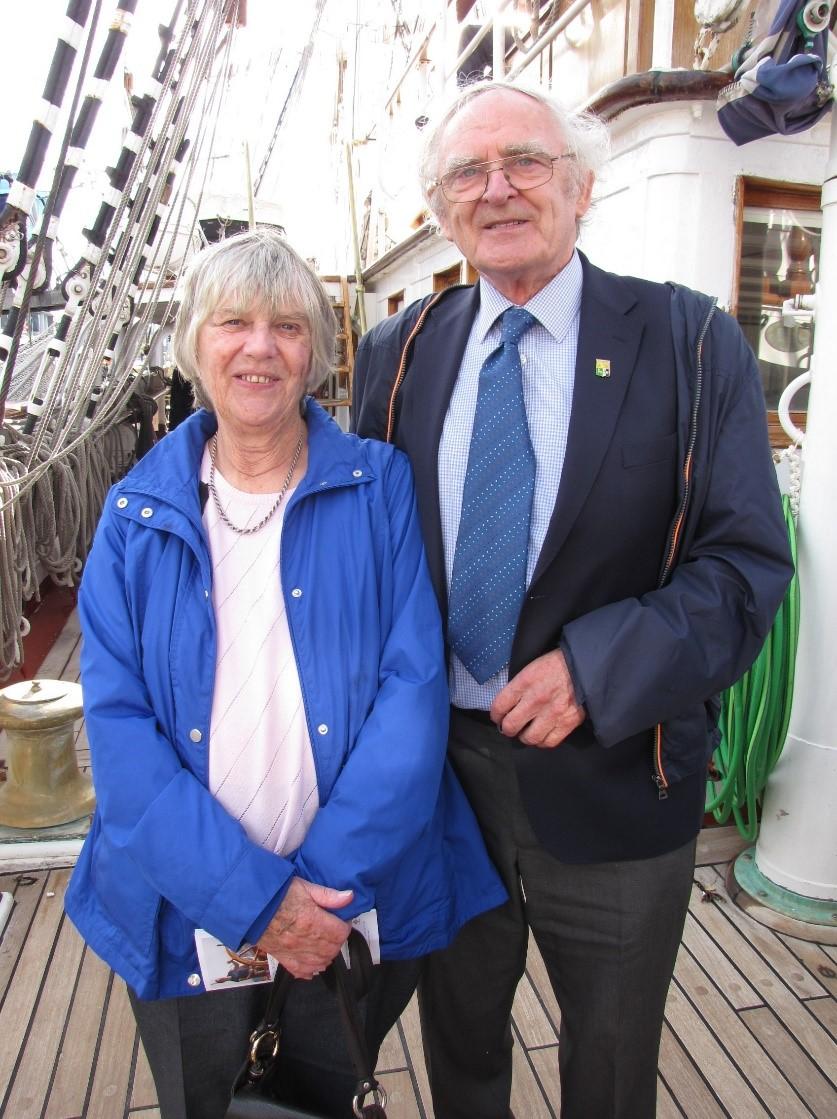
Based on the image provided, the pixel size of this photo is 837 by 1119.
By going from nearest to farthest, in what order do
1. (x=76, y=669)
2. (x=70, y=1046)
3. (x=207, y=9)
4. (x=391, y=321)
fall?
1. (x=391, y=321)
2. (x=70, y=1046)
3. (x=207, y=9)
4. (x=76, y=669)

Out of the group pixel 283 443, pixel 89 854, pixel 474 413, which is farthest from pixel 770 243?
pixel 89 854

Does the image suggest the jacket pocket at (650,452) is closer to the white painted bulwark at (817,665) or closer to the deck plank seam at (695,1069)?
the white painted bulwark at (817,665)

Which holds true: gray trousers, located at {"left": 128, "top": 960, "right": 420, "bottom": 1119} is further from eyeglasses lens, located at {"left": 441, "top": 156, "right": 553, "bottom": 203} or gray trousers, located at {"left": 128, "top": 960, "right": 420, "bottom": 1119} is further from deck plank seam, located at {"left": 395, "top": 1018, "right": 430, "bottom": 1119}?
eyeglasses lens, located at {"left": 441, "top": 156, "right": 553, "bottom": 203}

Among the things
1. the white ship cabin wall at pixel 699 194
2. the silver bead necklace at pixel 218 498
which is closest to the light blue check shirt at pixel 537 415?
the silver bead necklace at pixel 218 498

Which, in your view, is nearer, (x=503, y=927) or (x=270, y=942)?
(x=270, y=942)

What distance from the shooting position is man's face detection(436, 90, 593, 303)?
1.44 metres

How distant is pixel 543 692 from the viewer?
51.8 inches

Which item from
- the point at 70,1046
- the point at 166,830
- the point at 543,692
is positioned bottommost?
the point at 70,1046

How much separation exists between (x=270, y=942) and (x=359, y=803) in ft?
0.77

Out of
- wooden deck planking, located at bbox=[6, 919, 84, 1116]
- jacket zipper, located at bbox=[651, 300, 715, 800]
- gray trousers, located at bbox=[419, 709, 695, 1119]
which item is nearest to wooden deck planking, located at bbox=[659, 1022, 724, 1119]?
gray trousers, located at bbox=[419, 709, 695, 1119]

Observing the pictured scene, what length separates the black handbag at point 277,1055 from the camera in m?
1.16

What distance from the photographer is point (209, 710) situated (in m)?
1.28

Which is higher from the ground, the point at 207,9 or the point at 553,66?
the point at 207,9

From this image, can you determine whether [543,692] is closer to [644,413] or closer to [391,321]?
[644,413]
